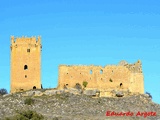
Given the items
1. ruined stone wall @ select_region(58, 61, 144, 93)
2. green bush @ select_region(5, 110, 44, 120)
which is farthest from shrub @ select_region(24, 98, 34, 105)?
ruined stone wall @ select_region(58, 61, 144, 93)

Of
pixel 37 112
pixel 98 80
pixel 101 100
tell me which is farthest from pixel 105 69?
pixel 37 112

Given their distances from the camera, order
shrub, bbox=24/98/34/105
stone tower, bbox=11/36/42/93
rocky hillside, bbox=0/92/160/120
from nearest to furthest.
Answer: rocky hillside, bbox=0/92/160/120 → shrub, bbox=24/98/34/105 → stone tower, bbox=11/36/42/93

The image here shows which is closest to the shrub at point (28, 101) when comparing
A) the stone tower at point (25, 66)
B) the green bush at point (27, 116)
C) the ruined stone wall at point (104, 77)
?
the green bush at point (27, 116)

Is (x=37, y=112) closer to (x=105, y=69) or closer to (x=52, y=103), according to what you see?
(x=52, y=103)

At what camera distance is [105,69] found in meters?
79.7

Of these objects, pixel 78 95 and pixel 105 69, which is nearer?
pixel 78 95

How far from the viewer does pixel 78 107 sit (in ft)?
230

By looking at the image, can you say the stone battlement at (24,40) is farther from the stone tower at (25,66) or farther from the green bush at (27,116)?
the green bush at (27,116)

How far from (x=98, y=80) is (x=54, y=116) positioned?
47.9 feet

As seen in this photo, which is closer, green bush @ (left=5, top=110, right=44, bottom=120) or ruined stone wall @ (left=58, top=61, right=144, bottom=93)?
green bush @ (left=5, top=110, right=44, bottom=120)

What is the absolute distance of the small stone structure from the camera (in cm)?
7844

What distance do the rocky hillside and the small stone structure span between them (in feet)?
11.6

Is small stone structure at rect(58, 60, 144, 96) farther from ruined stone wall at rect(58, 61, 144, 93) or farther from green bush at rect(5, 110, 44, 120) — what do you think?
green bush at rect(5, 110, 44, 120)

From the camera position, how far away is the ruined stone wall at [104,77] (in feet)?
258
